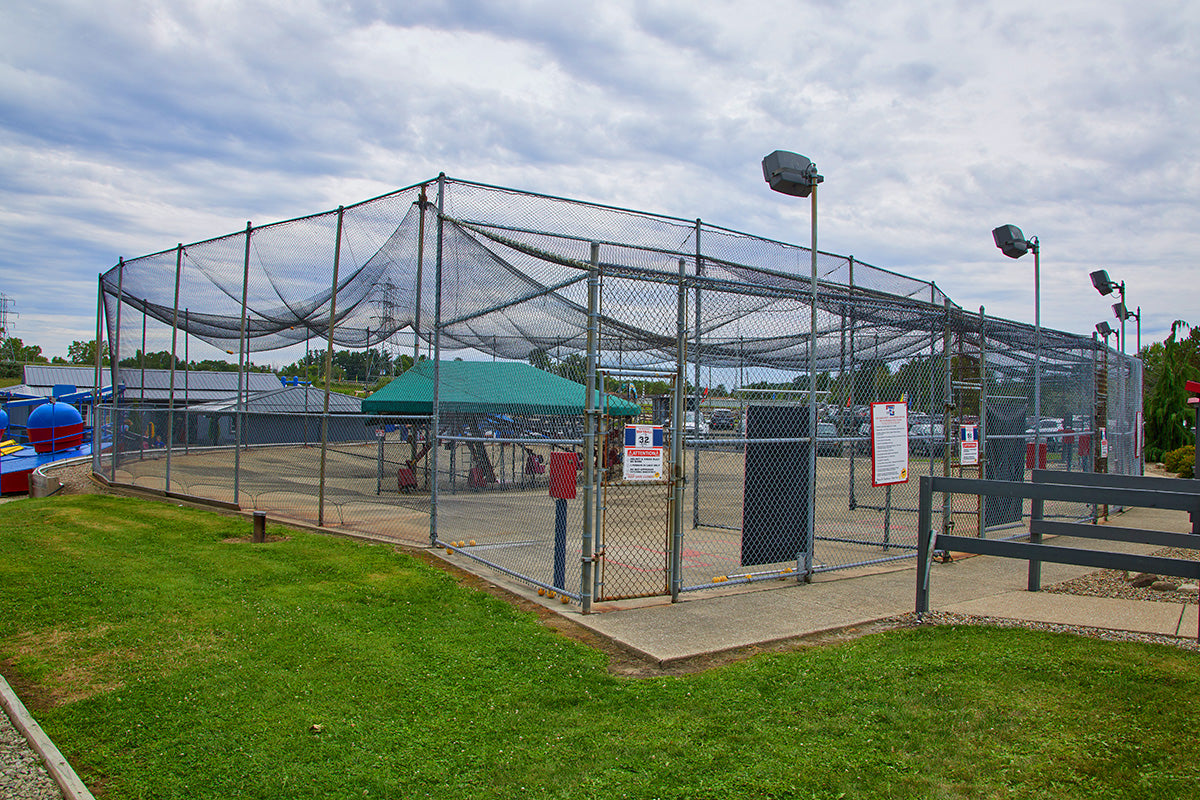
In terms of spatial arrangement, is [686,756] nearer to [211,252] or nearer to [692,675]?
[692,675]

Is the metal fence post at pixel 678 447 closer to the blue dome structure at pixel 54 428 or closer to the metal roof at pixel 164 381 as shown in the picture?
the blue dome structure at pixel 54 428

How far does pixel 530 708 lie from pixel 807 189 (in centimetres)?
565

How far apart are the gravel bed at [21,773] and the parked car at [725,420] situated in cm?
664

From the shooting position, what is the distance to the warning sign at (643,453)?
6148 millimetres

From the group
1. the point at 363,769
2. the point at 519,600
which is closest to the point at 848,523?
the point at 519,600

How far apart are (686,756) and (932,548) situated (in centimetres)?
352

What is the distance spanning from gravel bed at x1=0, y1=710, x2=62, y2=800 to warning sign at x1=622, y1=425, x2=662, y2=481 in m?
4.04

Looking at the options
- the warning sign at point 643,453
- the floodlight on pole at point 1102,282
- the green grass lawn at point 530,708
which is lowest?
the green grass lawn at point 530,708

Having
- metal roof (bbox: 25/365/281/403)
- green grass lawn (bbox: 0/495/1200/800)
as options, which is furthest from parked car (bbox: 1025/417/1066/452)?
metal roof (bbox: 25/365/281/403)

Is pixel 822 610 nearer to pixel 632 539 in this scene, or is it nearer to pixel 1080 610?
pixel 1080 610

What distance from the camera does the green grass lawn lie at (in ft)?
11.1

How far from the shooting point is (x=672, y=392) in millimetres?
6582

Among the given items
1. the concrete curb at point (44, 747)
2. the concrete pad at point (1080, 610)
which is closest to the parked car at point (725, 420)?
the concrete pad at point (1080, 610)

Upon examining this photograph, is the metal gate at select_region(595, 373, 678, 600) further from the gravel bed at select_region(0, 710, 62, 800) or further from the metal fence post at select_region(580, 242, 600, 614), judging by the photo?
the gravel bed at select_region(0, 710, 62, 800)
